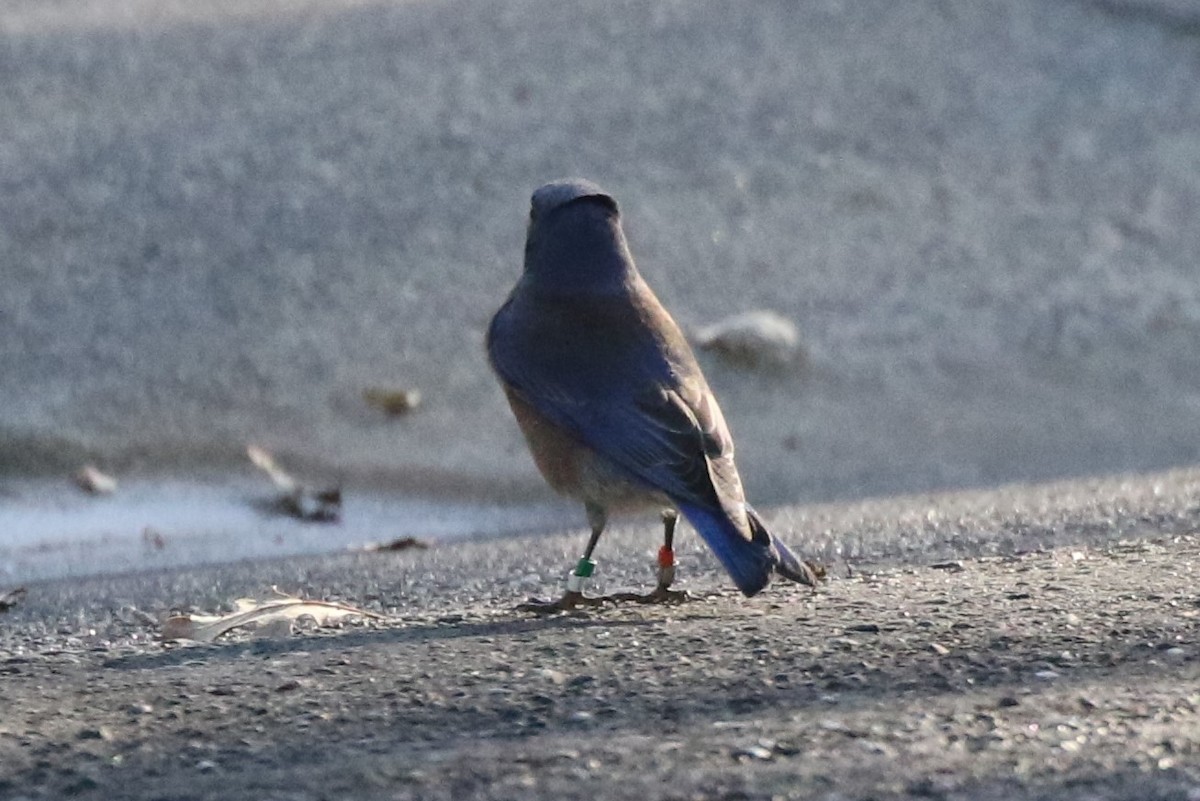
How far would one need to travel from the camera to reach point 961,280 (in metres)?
9.66

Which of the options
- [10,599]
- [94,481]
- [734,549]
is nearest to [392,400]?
[94,481]

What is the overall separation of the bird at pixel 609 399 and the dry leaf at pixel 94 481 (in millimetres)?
2584

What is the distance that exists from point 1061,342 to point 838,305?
0.95m

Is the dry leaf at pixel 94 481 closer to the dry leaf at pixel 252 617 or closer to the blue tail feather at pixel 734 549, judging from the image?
the dry leaf at pixel 252 617

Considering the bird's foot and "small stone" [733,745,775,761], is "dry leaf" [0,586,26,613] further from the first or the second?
"small stone" [733,745,775,761]

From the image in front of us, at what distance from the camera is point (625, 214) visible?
975 cm

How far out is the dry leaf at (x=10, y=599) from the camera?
18.9ft

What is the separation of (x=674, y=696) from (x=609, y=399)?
132 centimetres

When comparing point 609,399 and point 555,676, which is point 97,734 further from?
point 609,399

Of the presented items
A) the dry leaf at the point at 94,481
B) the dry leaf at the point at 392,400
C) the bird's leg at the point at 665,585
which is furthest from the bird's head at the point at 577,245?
the dry leaf at the point at 392,400

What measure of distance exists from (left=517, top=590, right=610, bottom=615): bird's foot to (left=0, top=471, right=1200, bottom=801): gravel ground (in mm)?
55

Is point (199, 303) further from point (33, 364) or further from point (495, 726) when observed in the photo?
point (495, 726)

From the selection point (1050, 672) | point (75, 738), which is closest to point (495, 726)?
point (75, 738)

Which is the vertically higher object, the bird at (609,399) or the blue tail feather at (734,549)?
the bird at (609,399)
